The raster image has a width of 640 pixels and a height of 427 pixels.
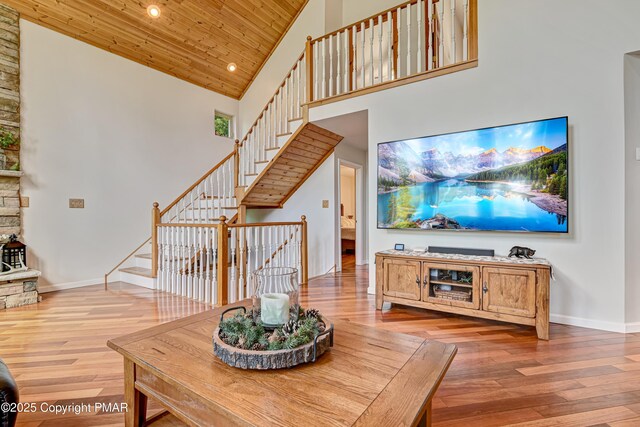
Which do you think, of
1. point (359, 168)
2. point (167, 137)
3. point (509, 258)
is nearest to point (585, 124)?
point (509, 258)

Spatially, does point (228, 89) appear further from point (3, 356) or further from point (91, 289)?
point (3, 356)

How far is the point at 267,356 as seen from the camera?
3.35 feet

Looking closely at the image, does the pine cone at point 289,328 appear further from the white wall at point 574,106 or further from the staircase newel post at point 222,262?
the white wall at point 574,106

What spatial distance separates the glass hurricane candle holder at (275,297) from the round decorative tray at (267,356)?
14cm

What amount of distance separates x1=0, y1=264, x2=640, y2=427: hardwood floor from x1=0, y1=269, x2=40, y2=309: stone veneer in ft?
0.53

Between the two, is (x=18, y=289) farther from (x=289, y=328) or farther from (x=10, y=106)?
(x=289, y=328)

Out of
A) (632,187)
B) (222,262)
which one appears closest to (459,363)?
(632,187)

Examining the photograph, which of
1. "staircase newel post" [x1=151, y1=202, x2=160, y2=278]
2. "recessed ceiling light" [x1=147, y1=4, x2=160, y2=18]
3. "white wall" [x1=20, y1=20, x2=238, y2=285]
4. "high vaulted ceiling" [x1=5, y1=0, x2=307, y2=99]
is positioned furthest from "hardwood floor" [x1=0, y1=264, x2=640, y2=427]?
"recessed ceiling light" [x1=147, y1=4, x2=160, y2=18]

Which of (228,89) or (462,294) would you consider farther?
(228,89)

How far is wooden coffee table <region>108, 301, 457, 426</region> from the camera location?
2.73 ft

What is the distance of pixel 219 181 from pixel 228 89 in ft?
7.19

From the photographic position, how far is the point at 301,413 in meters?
0.83

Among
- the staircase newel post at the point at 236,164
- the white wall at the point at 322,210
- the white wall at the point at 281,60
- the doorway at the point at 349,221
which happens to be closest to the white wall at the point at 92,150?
the staircase newel post at the point at 236,164

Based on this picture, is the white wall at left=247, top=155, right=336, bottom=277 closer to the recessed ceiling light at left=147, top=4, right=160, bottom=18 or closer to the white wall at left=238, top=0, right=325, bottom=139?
the white wall at left=238, top=0, right=325, bottom=139
